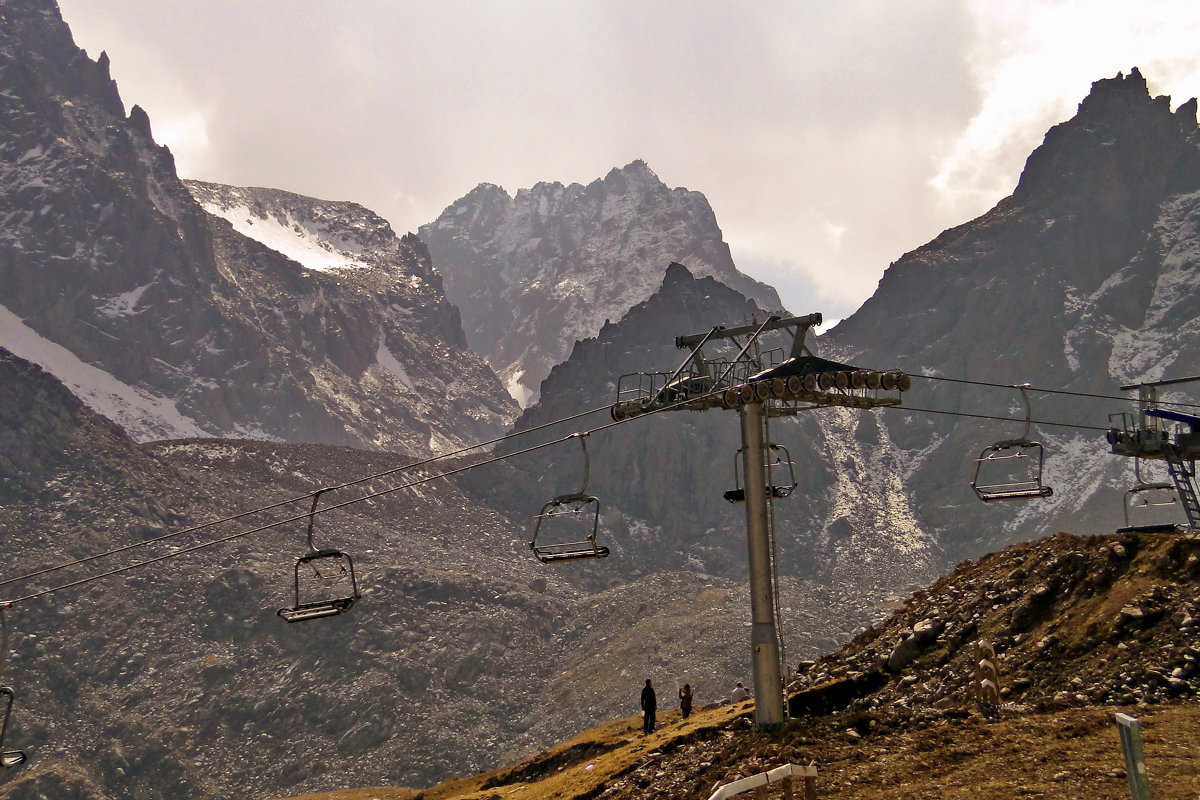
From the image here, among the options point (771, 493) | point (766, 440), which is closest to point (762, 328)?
point (766, 440)

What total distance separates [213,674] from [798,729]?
161882 millimetres

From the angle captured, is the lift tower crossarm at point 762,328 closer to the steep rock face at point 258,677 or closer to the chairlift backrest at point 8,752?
the chairlift backrest at point 8,752

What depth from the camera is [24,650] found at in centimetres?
16600

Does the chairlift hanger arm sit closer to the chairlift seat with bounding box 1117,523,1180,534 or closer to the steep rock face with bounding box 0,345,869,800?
the chairlift seat with bounding box 1117,523,1180,534

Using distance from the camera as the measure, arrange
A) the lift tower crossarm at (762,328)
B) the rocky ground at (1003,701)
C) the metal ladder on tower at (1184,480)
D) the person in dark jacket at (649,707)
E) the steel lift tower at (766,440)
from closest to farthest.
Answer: the rocky ground at (1003,701)
the steel lift tower at (766,440)
the lift tower crossarm at (762,328)
the person in dark jacket at (649,707)
the metal ladder on tower at (1184,480)

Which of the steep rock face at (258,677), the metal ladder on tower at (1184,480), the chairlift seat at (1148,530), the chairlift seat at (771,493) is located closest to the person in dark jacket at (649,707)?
the chairlift seat at (771,493)

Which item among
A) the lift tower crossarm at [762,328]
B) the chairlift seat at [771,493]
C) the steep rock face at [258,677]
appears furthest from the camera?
the steep rock face at [258,677]

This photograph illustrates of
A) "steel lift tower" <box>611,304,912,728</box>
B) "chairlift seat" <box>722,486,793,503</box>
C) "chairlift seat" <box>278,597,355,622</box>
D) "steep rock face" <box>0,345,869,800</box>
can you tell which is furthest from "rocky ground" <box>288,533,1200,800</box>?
"steep rock face" <box>0,345,869,800</box>

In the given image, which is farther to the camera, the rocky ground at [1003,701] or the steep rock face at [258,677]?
the steep rock face at [258,677]

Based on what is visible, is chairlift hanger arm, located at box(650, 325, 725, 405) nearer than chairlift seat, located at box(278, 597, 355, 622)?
No

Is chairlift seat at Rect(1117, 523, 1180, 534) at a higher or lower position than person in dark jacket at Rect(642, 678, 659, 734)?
higher

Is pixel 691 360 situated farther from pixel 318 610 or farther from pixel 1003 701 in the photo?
pixel 318 610

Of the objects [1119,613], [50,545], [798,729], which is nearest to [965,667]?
[1119,613]

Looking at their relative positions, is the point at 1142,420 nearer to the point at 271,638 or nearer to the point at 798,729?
the point at 798,729
